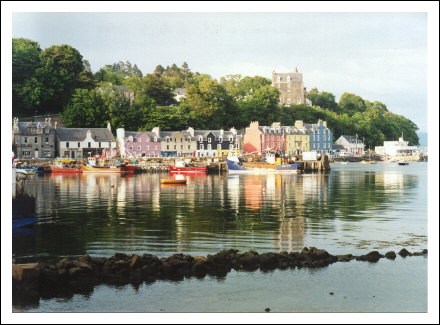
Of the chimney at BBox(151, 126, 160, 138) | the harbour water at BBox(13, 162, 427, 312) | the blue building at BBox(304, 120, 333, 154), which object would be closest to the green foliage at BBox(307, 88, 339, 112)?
the blue building at BBox(304, 120, 333, 154)

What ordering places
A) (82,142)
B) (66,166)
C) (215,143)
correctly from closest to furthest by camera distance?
(66,166) < (82,142) < (215,143)

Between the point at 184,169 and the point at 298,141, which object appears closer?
the point at 184,169

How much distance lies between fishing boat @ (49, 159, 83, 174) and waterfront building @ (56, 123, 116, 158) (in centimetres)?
240

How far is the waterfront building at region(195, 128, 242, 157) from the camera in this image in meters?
55.4

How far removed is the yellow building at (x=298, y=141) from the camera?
191ft

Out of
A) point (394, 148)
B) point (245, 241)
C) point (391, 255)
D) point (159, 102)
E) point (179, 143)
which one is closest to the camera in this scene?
point (391, 255)

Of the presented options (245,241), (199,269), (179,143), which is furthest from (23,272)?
(179,143)

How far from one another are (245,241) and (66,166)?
1388 inches

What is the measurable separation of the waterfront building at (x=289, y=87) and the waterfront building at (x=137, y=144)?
21831 millimetres

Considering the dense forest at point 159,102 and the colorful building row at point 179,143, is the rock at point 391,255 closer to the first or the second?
the dense forest at point 159,102

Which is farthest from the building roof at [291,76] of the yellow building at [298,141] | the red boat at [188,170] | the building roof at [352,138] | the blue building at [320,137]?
the red boat at [188,170]

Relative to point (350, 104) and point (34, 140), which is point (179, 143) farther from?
point (350, 104)

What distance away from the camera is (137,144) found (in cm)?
5250

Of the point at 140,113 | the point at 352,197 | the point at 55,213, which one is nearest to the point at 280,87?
the point at 140,113
